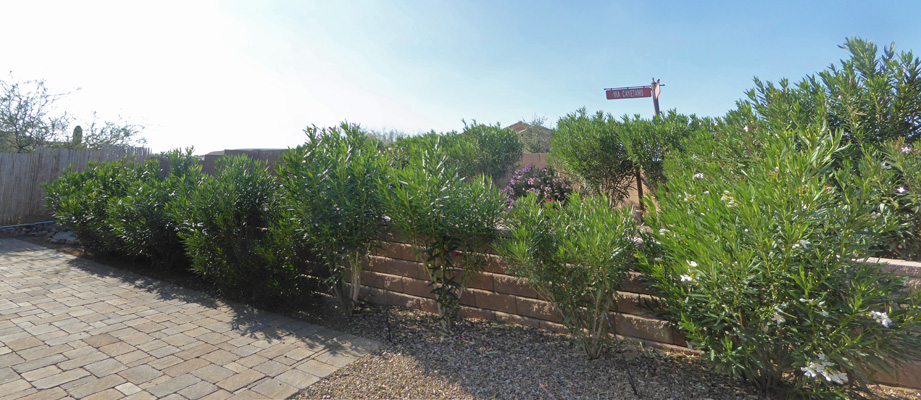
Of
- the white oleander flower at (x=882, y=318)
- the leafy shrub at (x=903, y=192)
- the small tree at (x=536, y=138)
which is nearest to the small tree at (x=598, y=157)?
the leafy shrub at (x=903, y=192)

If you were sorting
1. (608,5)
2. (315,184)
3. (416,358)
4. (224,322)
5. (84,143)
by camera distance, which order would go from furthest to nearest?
(84,143), (608,5), (224,322), (315,184), (416,358)

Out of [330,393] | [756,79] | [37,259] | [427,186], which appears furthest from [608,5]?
[37,259]

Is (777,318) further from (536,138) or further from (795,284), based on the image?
(536,138)

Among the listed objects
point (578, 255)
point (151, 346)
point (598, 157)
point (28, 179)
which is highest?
point (598, 157)

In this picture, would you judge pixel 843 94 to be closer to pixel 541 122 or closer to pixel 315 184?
pixel 315 184

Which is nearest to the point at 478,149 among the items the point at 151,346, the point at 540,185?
the point at 540,185

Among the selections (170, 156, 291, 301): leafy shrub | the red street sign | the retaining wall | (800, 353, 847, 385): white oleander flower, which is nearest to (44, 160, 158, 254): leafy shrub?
(170, 156, 291, 301): leafy shrub

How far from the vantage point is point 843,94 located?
386 centimetres

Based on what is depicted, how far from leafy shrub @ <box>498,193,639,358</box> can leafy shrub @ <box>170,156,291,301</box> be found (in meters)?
2.47

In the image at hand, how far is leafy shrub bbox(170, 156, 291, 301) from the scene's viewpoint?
4355 mm

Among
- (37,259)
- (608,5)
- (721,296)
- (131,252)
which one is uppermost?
(608,5)

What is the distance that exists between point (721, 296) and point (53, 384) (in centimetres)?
429

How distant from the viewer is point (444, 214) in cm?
352

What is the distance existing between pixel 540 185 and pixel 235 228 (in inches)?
194
